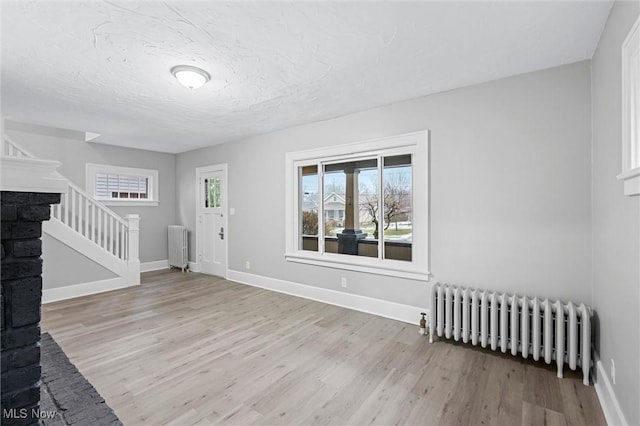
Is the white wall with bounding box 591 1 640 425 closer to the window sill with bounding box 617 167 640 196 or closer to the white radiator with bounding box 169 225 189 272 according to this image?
the window sill with bounding box 617 167 640 196

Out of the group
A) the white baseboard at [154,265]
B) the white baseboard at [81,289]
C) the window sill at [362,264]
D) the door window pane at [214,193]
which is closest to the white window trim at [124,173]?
the white baseboard at [154,265]

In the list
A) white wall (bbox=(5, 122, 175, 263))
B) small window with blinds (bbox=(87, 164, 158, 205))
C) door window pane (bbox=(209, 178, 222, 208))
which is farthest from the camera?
door window pane (bbox=(209, 178, 222, 208))

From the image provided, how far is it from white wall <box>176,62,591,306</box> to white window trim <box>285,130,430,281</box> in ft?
0.28

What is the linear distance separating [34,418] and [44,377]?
1418 millimetres

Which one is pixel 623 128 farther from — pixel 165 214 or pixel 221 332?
pixel 165 214

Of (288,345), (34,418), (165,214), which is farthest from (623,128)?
(165,214)

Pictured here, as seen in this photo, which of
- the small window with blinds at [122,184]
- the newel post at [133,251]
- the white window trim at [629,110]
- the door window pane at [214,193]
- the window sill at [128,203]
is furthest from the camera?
the door window pane at [214,193]

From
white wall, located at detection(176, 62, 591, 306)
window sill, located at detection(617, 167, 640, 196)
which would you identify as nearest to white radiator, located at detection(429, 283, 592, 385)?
white wall, located at detection(176, 62, 591, 306)

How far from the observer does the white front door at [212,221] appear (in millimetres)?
5539

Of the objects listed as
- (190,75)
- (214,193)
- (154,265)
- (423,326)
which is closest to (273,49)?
(190,75)

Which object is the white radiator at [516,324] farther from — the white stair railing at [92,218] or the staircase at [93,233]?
the white stair railing at [92,218]

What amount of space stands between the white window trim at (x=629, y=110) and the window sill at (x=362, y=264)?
1.91 meters

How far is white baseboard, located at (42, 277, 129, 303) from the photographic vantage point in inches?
163

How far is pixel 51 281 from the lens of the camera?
4.16 meters
